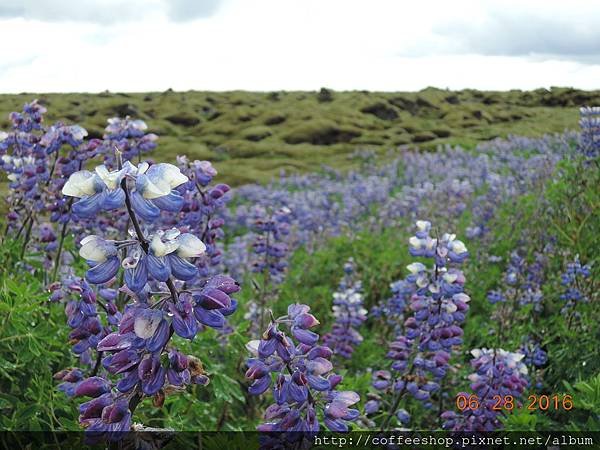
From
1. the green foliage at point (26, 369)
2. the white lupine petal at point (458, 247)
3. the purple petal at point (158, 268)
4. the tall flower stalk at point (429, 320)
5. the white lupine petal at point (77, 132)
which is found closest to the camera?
the purple petal at point (158, 268)

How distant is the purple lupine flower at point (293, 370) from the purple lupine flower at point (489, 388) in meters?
1.20

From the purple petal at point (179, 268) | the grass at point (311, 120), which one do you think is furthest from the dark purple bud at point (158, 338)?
the grass at point (311, 120)

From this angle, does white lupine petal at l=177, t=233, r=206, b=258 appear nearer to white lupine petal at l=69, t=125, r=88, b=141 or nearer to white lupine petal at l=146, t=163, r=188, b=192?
white lupine petal at l=146, t=163, r=188, b=192

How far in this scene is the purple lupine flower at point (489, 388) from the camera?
2568 millimetres

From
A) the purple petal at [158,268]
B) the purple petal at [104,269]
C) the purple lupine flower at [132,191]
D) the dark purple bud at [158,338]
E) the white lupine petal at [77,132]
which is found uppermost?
the white lupine petal at [77,132]

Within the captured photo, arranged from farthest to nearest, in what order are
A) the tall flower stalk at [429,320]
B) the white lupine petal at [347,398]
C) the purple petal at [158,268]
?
the tall flower stalk at [429,320] < the white lupine petal at [347,398] < the purple petal at [158,268]

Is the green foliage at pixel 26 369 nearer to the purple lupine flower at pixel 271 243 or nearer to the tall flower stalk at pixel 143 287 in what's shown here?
the tall flower stalk at pixel 143 287

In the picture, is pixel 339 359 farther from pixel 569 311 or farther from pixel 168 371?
pixel 168 371

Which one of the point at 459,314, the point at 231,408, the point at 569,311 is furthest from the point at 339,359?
the point at 459,314

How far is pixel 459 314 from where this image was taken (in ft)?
8.47

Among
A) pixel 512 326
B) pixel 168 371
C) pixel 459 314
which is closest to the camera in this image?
pixel 168 371

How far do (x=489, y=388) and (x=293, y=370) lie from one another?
1.35 m

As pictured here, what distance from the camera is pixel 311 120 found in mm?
31266

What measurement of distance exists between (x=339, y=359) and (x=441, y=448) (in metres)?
1.81
